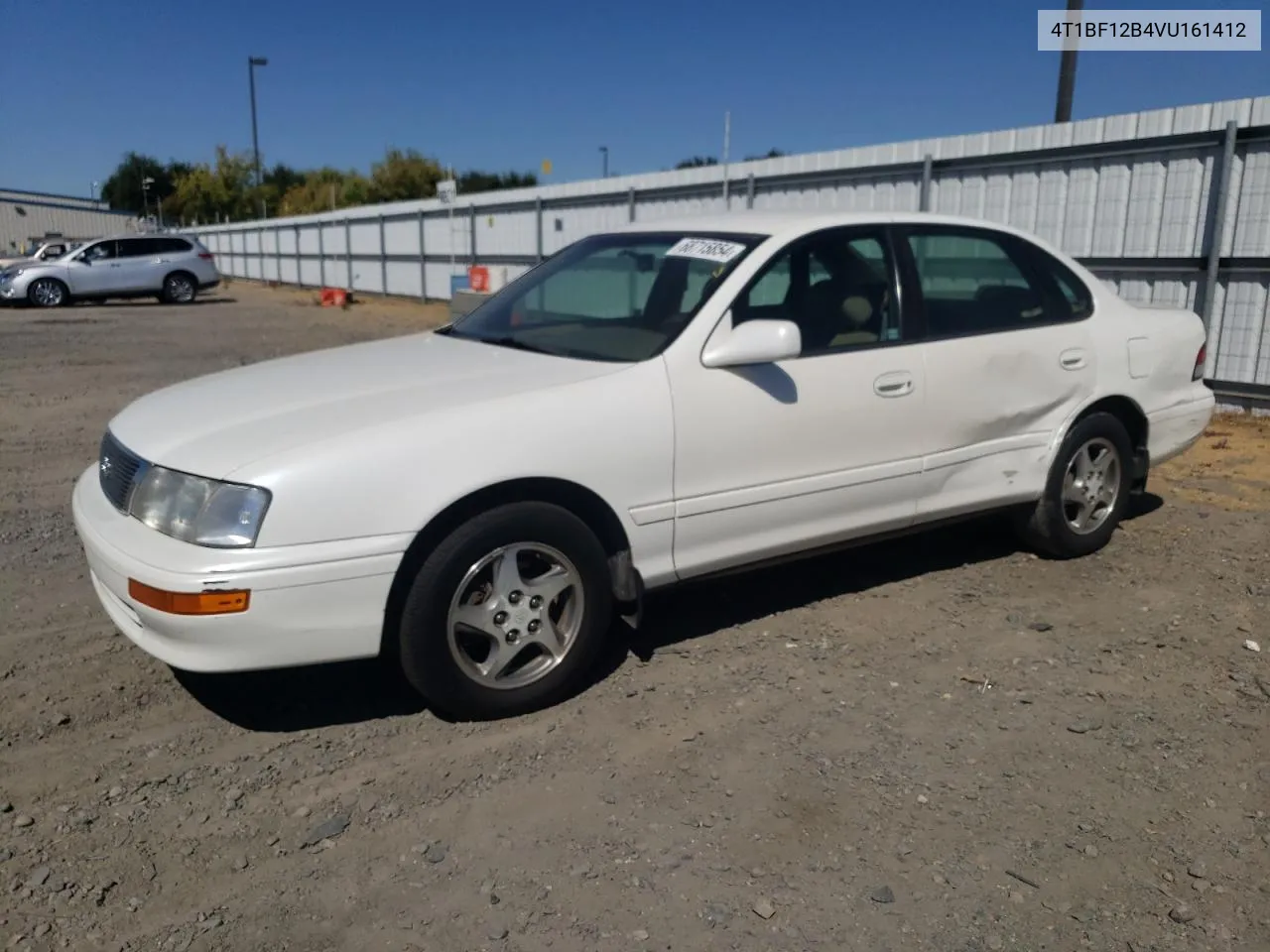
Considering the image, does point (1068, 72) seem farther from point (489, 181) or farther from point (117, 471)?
point (489, 181)

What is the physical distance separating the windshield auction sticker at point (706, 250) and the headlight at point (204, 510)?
1955 millimetres

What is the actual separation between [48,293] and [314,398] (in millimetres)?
24760

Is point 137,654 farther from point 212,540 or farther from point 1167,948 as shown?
point 1167,948

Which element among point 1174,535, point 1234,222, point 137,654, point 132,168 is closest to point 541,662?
point 137,654

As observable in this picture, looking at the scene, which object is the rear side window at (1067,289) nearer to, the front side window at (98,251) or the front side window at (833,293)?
the front side window at (833,293)

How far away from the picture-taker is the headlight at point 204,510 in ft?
9.85

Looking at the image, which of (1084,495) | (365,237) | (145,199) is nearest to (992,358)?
(1084,495)

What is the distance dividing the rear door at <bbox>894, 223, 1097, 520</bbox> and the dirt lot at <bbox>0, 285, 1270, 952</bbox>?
55cm

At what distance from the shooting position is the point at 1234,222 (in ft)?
28.2

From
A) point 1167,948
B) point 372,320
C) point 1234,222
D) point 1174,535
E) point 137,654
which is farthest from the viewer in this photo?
point 372,320

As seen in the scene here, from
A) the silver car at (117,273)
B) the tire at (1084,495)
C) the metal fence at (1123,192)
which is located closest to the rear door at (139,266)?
the silver car at (117,273)

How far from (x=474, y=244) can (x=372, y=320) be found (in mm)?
2840

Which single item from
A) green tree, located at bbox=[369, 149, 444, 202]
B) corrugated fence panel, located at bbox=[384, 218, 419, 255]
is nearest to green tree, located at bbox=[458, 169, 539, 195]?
green tree, located at bbox=[369, 149, 444, 202]

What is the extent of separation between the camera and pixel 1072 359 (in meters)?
4.81
